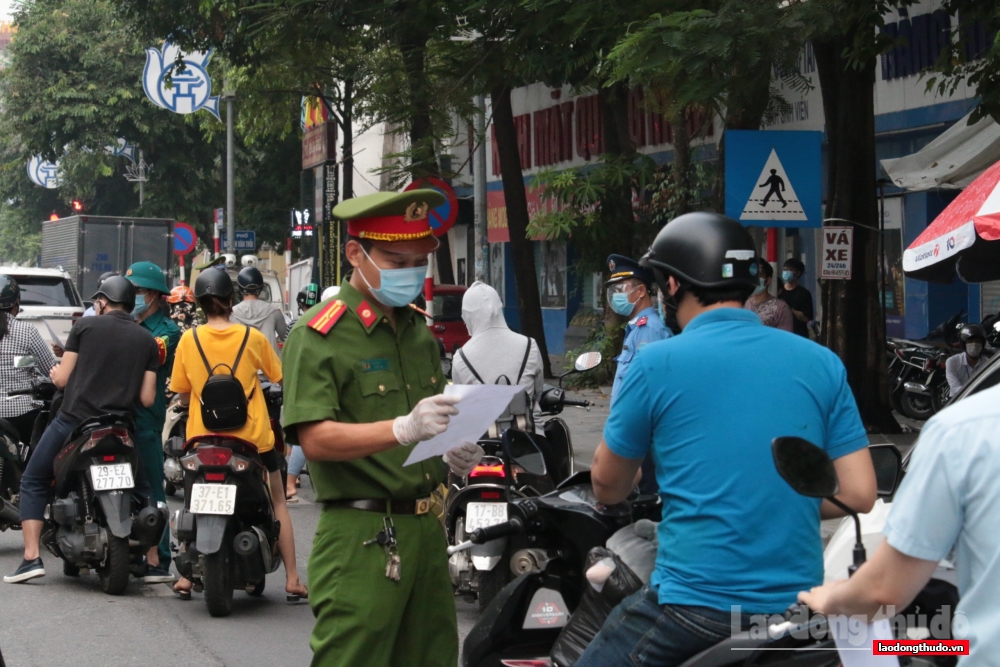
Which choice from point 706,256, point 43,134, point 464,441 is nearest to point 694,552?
point 706,256

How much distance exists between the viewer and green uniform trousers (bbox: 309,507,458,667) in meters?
3.62

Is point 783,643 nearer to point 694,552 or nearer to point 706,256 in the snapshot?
point 694,552

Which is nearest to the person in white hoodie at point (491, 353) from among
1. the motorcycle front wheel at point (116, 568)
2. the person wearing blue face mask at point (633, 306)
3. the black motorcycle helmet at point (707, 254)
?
the person wearing blue face mask at point (633, 306)

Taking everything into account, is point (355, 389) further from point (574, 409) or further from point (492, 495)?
point (574, 409)

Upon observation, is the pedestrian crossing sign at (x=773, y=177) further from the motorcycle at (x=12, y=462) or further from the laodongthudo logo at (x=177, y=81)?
the laodongthudo logo at (x=177, y=81)

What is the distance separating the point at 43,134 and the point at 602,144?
2405cm

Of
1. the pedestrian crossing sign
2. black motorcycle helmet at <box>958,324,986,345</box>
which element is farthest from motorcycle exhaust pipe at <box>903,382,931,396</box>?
the pedestrian crossing sign

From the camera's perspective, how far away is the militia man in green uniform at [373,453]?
11.8 feet

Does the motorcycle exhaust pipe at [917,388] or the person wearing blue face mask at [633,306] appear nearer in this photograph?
the person wearing blue face mask at [633,306]

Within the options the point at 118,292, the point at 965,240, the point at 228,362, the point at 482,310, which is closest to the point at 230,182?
the point at 118,292

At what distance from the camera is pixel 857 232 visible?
43.6 feet

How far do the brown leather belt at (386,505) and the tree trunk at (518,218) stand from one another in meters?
17.3

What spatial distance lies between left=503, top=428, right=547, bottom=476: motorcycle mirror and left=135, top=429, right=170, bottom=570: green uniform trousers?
118 inches

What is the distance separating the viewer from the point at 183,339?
23.4 feet
